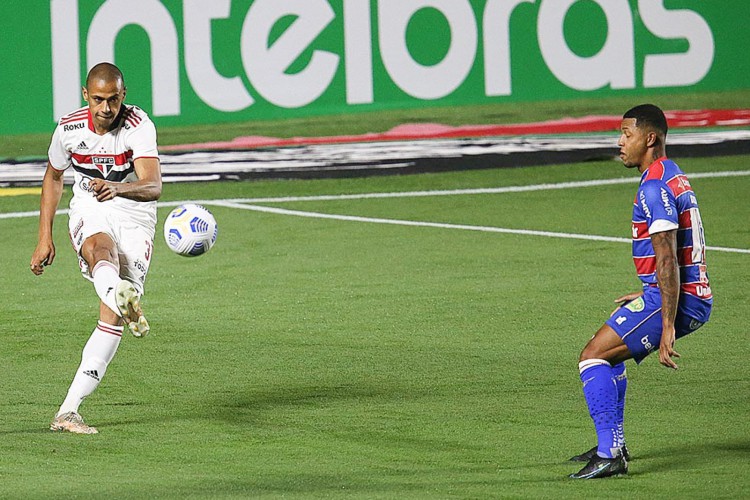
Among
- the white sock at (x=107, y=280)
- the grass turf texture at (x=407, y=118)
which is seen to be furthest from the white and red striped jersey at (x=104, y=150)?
the grass turf texture at (x=407, y=118)

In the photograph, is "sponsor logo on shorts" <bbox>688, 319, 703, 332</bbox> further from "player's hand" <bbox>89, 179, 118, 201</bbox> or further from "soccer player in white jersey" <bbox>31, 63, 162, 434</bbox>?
"player's hand" <bbox>89, 179, 118, 201</bbox>

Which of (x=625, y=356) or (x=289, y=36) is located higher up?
(x=289, y=36)

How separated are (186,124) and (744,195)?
762 cm

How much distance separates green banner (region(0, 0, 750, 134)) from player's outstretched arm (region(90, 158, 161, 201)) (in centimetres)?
1143

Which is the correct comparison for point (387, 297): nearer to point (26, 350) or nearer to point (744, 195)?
point (26, 350)

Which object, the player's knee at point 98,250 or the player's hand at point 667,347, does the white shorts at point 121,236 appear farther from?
the player's hand at point 667,347

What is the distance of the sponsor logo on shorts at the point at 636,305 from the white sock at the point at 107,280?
254 cm

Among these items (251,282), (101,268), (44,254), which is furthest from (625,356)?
(251,282)

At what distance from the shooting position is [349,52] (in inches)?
744

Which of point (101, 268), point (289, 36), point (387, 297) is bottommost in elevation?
point (387, 297)

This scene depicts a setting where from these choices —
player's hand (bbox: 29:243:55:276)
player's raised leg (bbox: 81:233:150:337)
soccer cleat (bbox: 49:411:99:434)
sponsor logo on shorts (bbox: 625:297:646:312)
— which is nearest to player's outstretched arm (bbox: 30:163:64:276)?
player's hand (bbox: 29:243:55:276)

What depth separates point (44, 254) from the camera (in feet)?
24.9

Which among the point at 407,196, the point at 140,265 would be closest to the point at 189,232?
the point at 140,265

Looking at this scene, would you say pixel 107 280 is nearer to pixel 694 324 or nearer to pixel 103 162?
pixel 103 162
